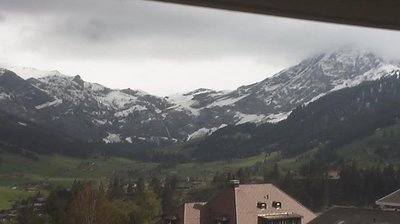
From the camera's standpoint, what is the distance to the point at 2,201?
139 feet

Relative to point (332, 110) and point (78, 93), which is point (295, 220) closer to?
point (332, 110)

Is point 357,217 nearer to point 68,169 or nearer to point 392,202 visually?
point 392,202

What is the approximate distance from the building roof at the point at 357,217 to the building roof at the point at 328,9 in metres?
15.8

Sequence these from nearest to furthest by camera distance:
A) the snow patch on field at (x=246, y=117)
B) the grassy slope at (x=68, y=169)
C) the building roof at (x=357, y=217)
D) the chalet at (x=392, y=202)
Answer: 1. the building roof at (x=357, y=217)
2. the chalet at (x=392, y=202)
3. the grassy slope at (x=68, y=169)
4. the snow patch on field at (x=246, y=117)

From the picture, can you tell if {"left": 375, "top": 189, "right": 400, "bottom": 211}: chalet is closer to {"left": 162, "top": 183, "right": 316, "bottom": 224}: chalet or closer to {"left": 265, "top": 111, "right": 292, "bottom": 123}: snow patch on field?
{"left": 162, "top": 183, "right": 316, "bottom": 224}: chalet

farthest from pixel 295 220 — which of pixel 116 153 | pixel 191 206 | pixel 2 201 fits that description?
pixel 116 153

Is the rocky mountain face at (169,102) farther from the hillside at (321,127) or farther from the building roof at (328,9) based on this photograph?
the building roof at (328,9)

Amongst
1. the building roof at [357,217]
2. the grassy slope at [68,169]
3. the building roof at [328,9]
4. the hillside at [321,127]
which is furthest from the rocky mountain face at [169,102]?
the building roof at [328,9]

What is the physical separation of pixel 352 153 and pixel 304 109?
32.1 metres

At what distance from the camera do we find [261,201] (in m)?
22.9

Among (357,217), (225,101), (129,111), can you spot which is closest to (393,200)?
(357,217)

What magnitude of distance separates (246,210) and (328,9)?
21.1m

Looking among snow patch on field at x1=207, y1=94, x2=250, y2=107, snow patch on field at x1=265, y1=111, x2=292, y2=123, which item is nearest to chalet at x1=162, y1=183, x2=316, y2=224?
snow patch on field at x1=265, y1=111, x2=292, y2=123

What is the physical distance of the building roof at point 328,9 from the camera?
162 cm
